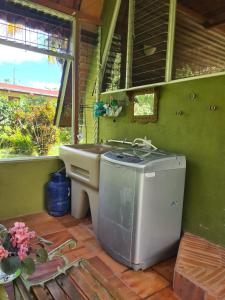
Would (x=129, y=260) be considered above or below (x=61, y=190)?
below

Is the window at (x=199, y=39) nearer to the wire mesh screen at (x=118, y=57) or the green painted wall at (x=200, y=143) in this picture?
the green painted wall at (x=200, y=143)

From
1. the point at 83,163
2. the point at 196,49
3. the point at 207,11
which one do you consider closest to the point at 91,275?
the point at 83,163

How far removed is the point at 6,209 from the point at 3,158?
58cm

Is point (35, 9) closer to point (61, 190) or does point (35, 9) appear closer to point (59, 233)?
point (61, 190)

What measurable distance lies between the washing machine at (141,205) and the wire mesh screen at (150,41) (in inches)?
38.7

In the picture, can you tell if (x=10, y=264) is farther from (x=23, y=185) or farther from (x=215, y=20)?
(x=215, y=20)

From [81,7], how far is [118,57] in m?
0.76

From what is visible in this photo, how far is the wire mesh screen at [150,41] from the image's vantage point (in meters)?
2.38

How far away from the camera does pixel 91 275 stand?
1348mm

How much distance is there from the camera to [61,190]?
2.88 m

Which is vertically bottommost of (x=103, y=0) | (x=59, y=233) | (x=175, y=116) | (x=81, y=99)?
(x=59, y=233)

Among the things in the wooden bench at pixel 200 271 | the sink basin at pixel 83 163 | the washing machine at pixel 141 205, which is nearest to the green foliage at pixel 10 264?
the washing machine at pixel 141 205

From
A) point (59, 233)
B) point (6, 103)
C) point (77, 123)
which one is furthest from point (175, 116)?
point (6, 103)

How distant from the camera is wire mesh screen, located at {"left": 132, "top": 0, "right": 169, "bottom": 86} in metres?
2.38
